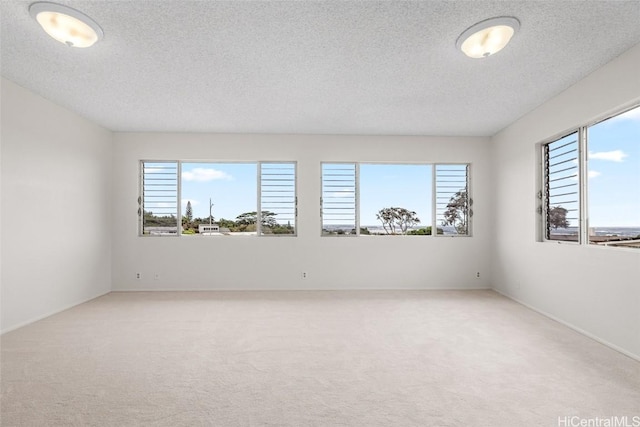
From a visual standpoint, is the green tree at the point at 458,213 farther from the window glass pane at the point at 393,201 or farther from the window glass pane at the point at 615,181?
the window glass pane at the point at 615,181

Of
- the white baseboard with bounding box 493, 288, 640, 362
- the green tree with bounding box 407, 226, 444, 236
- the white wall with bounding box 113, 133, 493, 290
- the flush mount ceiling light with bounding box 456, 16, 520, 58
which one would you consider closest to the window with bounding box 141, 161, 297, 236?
the white wall with bounding box 113, 133, 493, 290

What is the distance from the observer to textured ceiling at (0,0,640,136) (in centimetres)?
211

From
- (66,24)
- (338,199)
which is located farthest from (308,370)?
(338,199)

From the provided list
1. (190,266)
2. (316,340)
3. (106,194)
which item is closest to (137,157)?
(106,194)

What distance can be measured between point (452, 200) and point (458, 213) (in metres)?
0.24

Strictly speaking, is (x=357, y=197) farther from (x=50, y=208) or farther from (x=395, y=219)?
(x=50, y=208)

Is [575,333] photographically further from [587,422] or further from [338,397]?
[338,397]

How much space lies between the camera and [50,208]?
373 centimetres

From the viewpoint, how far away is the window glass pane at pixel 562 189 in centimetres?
336

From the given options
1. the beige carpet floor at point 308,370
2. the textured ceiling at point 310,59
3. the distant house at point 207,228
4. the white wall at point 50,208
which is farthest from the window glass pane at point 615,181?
the white wall at point 50,208

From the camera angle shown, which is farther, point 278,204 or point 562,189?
point 278,204

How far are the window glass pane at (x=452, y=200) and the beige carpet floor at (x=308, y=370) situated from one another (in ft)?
5.42

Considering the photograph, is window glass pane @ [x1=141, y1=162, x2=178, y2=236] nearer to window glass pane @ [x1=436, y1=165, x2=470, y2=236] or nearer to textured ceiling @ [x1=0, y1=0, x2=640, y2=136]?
textured ceiling @ [x1=0, y1=0, x2=640, y2=136]

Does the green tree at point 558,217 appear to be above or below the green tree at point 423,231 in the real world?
above
